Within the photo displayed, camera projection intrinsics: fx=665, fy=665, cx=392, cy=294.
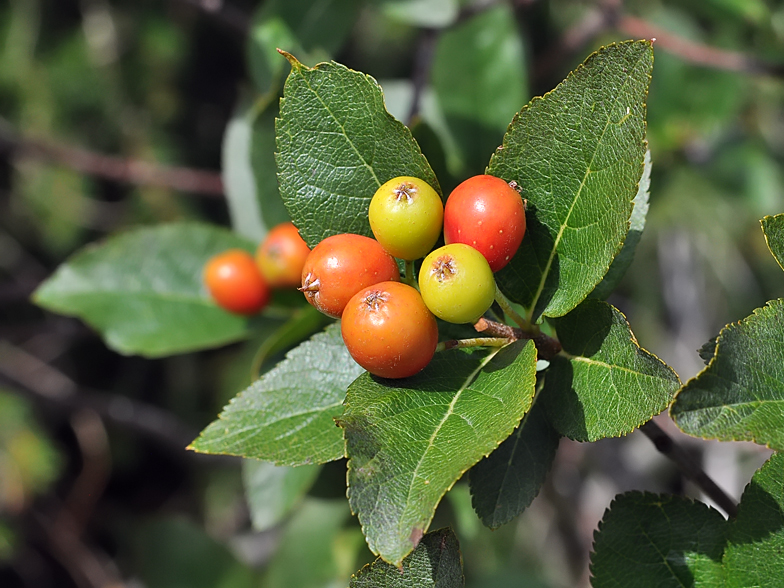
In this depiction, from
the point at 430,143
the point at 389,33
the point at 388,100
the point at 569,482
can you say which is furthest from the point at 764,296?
the point at 430,143

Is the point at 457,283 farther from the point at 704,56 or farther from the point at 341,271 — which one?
the point at 704,56

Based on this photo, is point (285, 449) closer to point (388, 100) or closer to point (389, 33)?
point (388, 100)

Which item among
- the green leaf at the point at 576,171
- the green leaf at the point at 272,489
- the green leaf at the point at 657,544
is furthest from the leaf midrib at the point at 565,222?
the green leaf at the point at 272,489

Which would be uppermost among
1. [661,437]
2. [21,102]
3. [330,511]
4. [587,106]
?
[587,106]

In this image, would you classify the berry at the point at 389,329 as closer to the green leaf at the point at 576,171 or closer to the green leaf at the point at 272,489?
the green leaf at the point at 576,171

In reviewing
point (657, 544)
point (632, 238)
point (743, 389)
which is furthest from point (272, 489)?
point (743, 389)

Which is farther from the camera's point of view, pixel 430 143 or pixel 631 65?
pixel 430 143

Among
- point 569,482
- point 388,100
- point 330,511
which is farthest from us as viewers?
point 569,482

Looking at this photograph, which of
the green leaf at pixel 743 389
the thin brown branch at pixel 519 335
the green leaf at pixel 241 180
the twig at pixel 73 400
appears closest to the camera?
the green leaf at pixel 743 389
